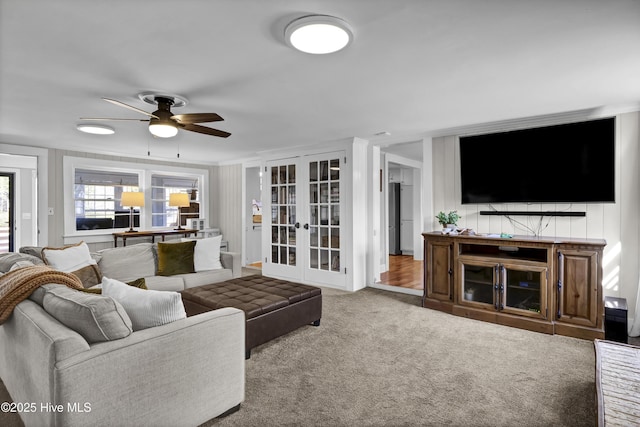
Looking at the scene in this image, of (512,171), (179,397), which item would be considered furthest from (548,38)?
(179,397)

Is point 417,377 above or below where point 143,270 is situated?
below

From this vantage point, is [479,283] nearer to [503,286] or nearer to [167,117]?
[503,286]

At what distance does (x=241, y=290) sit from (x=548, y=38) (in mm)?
3060

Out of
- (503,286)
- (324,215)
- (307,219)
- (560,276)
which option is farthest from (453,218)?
(307,219)

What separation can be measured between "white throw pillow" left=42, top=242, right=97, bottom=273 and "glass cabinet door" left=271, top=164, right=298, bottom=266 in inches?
111

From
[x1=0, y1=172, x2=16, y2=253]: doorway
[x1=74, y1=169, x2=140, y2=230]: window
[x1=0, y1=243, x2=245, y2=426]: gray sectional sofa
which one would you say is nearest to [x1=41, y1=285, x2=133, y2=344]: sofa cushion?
[x1=0, y1=243, x2=245, y2=426]: gray sectional sofa

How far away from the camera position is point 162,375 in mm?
1619

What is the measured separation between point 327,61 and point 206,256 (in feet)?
9.54

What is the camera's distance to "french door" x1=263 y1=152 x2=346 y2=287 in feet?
16.6

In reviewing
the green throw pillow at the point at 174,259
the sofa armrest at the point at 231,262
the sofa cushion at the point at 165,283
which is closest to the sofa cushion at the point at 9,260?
the sofa cushion at the point at 165,283

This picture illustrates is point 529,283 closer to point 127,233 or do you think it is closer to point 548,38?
point 548,38

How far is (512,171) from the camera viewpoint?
3875mm

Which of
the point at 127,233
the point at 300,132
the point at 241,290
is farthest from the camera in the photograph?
the point at 127,233

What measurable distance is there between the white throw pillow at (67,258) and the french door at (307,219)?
282cm
